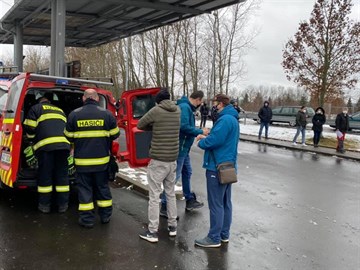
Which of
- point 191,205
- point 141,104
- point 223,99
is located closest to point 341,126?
point 191,205

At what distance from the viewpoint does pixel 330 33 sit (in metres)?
18.1

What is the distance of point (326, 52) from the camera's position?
18078 mm

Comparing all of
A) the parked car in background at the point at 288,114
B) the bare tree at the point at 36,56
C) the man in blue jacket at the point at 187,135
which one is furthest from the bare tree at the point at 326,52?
the bare tree at the point at 36,56

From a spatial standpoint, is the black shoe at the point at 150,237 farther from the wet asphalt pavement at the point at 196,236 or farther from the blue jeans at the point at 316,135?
the blue jeans at the point at 316,135

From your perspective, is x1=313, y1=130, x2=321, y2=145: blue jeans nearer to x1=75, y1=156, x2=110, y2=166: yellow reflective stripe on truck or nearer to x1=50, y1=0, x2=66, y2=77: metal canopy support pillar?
x1=50, y1=0, x2=66, y2=77: metal canopy support pillar

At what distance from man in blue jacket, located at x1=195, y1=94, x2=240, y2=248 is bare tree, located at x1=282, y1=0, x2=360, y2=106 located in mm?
15309

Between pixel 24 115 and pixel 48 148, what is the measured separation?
3.25ft

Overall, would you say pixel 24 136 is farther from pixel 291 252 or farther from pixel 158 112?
pixel 291 252

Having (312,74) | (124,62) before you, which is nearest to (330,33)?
(312,74)

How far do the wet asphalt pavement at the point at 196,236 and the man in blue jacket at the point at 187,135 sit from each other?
22 cm

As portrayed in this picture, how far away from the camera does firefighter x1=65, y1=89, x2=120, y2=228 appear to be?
15.6ft

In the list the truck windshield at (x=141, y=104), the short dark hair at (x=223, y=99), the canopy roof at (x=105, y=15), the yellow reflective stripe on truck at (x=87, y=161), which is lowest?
the yellow reflective stripe on truck at (x=87, y=161)

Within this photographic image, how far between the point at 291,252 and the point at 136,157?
8.72 ft

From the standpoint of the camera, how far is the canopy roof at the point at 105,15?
9.59 metres
